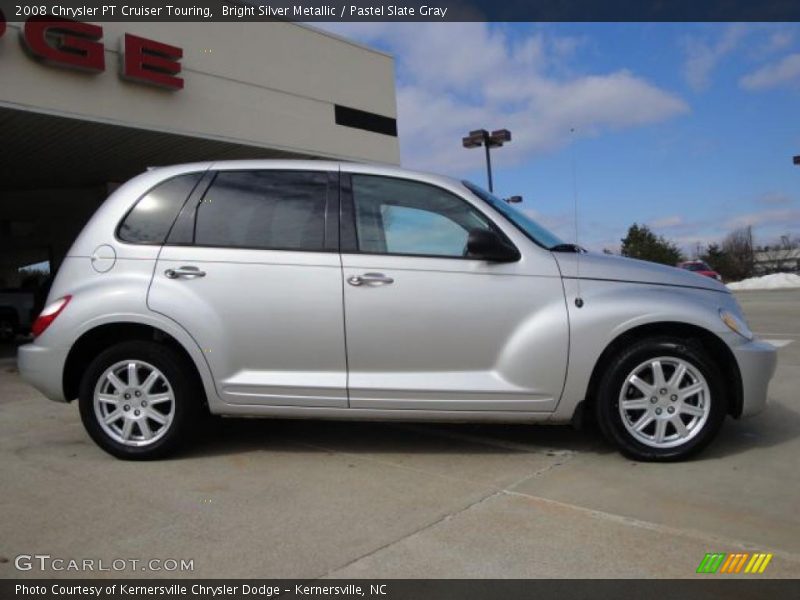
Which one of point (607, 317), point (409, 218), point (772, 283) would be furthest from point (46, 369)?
point (772, 283)

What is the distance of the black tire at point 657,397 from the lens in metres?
3.97

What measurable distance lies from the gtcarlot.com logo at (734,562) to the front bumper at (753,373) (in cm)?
136

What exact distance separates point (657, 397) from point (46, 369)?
391cm

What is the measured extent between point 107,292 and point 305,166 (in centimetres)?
153

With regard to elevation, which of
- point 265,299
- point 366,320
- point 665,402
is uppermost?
point 265,299

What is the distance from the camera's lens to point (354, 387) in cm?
412

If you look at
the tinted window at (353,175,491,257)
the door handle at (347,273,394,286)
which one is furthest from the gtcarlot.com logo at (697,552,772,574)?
the door handle at (347,273,394,286)

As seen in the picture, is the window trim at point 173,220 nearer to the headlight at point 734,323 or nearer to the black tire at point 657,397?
the black tire at point 657,397

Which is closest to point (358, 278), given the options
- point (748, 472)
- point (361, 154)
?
point (748, 472)

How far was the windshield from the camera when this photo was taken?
14.2ft

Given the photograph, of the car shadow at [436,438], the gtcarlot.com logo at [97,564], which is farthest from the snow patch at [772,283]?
the gtcarlot.com logo at [97,564]

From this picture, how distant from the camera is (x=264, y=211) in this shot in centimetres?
436

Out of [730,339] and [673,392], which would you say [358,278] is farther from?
[730,339]

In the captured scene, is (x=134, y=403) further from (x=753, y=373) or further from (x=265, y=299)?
(x=753, y=373)
